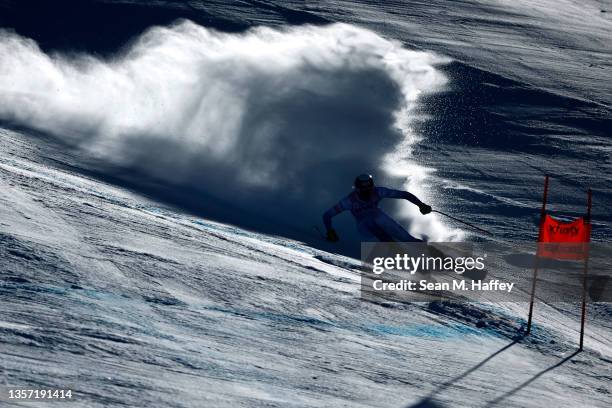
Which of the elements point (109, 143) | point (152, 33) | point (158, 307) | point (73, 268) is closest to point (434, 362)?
point (158, 307)

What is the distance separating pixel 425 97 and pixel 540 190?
3822 mm

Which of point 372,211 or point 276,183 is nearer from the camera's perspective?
point 372,211

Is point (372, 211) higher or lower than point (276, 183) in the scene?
higher

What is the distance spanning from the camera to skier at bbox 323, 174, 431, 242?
9375 millimetres

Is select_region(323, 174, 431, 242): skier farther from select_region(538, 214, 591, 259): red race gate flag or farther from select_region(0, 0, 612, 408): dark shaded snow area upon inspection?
select_region(538, 214, 591, 259): red race gate flag

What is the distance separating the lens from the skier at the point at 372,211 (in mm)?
9375

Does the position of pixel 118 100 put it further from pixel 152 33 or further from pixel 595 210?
pixel 595 210

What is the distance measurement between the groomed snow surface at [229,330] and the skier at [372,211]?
414 millimetres
